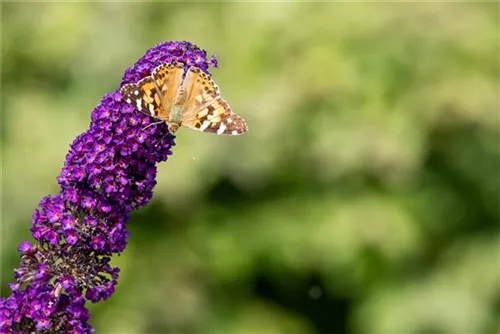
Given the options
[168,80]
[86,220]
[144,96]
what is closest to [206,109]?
[168,80]

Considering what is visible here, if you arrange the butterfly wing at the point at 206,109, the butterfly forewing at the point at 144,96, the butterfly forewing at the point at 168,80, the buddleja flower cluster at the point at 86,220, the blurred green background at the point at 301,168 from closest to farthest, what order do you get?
the buddleja flower cluster at the point at 86,220 → the butterfly forewing at the point at 144,96 → the butterfly forewing at the point at 168,80 → the butterfly wing at the point at 206,109 → the blurred green background at the point at 301,168

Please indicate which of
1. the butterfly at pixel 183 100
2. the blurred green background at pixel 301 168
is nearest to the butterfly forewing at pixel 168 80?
the butterfly at pixel 183 100

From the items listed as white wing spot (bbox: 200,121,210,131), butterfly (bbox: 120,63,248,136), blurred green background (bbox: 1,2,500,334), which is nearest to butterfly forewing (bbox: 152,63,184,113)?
butterfly (bbox: 120,63,248,136)

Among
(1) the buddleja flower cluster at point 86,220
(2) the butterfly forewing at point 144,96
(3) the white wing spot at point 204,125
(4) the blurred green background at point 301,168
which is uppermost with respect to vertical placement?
(4) the blurred green background at point 301,168

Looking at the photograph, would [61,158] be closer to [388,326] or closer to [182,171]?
[182,171]

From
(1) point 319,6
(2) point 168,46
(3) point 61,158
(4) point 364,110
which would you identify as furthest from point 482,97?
(2) point 168,46

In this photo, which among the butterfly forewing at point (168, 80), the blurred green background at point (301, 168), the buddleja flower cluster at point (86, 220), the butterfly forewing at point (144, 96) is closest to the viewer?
the buddleja flower cluster at point (86, 220)

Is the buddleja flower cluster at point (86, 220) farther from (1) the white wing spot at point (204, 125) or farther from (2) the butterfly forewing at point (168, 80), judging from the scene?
(1) the white wing spot at point (204, 125)

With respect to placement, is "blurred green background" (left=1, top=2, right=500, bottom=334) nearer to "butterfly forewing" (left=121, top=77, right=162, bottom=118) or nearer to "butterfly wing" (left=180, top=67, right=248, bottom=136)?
"butterfly wing" (left=180, top=67, right=248, bottom=136)
